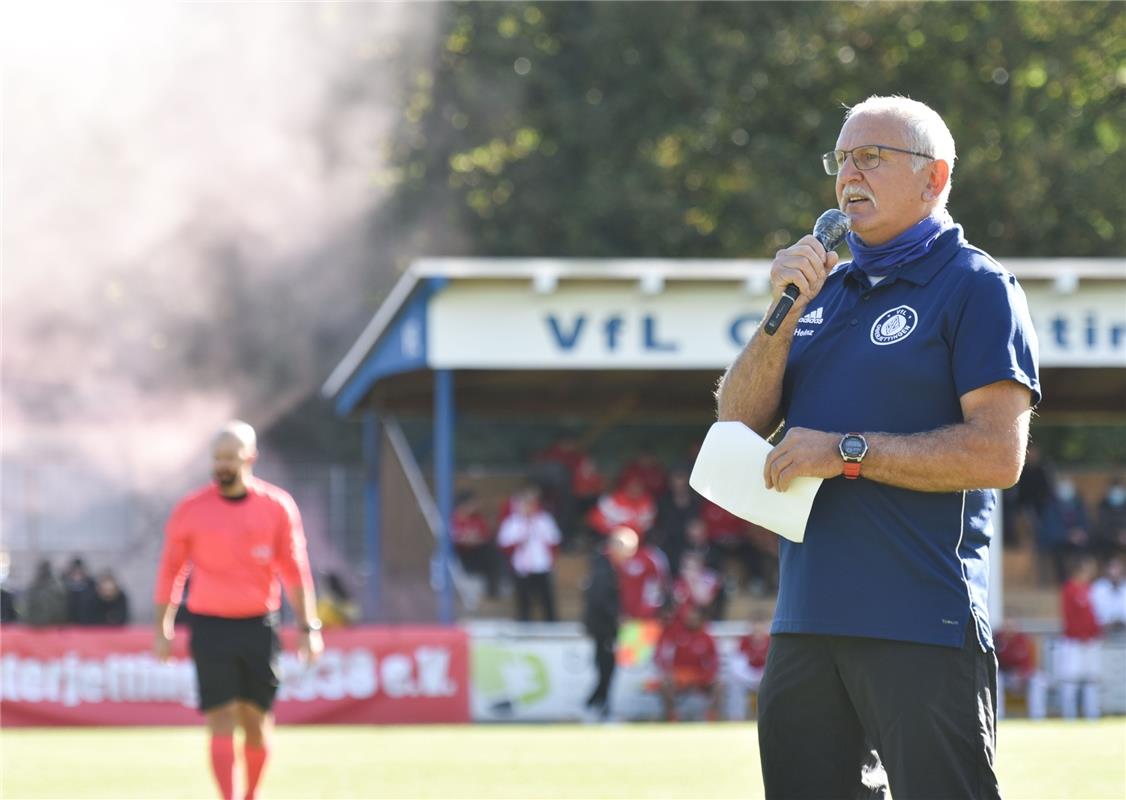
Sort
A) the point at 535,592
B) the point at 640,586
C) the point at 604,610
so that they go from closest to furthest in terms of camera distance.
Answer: the point at 604,610
the point at 640,586
the point at 535,592

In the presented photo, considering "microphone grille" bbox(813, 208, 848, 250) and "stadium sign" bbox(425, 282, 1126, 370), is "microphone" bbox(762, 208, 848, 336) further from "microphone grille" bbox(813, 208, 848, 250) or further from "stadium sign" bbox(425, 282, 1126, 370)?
"stadium sign" bbox(425, 282, 1126, 370)

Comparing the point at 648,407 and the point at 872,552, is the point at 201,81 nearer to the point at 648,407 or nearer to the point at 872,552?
the point at 648,407

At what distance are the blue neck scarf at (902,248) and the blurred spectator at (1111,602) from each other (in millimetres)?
18253

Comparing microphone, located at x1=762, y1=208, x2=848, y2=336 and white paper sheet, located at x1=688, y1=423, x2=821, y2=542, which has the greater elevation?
microphone, located at x1=762, y1=208, x2=848, y2=336

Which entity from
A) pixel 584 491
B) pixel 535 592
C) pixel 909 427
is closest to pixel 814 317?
pixel 909 427

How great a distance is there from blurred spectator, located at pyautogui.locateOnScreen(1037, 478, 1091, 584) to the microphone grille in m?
20.0

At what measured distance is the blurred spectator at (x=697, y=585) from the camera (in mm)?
20375

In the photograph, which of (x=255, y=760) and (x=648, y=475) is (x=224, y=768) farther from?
(x=648, y=475)

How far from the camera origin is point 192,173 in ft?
118

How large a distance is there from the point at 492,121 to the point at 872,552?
31418 millimetres

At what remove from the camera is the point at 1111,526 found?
24141 millimetres

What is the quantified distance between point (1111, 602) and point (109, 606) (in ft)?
37.1

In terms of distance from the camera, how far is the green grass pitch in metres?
10.9

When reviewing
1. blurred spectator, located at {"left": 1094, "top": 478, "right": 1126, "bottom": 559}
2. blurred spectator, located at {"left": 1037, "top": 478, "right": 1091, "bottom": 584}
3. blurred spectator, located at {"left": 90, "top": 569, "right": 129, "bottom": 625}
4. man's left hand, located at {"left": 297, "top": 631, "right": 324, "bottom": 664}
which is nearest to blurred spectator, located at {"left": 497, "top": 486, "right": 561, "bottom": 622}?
blurred spectator, located at {"left": 90, "top": 569, "right": 129, "bottom": 625}
